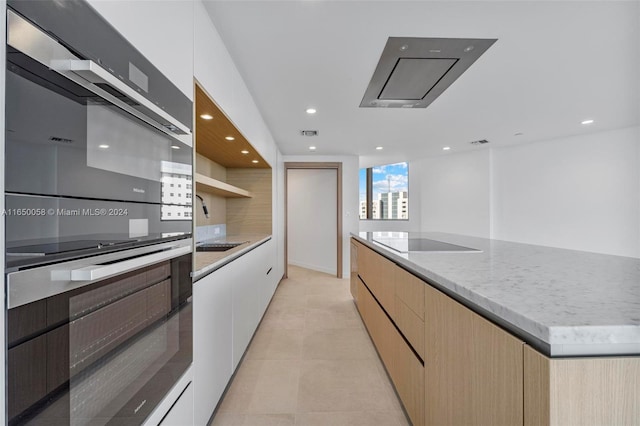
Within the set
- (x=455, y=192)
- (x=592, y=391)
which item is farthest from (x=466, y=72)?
(x=455, y=192)

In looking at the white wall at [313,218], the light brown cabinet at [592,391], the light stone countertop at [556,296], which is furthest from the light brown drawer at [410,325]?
the white wall at [313,218]

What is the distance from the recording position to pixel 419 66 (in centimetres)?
204

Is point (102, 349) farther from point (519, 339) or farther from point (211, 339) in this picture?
point (519, 339)

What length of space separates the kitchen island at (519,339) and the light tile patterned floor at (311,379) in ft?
1.11

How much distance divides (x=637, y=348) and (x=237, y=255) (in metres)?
1.90

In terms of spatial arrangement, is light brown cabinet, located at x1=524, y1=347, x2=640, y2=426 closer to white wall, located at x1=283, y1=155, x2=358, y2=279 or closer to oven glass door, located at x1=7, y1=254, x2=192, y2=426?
oven glass door, located at x1=7, y1=254, x2=192, y2=426

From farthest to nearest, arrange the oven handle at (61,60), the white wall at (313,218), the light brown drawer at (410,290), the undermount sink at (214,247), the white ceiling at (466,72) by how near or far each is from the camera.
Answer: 1. the white wall at (313,218)
2. the undermount sink at (214,247)
3. the white ceiling at (466,72)
4. the light brown drawer at (410,290)
5. the oven handle at (61,60)

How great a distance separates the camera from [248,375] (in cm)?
210

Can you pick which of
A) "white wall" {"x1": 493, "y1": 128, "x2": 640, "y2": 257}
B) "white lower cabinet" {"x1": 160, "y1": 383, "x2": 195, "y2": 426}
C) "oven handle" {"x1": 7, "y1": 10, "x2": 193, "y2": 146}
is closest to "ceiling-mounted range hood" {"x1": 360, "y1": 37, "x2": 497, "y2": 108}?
"oven handle" {"x1": 7, "y1": 10, "x2": 193, "y2": 146}

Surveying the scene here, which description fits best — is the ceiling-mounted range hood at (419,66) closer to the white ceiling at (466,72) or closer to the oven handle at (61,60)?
the white ceiling at (466,72)

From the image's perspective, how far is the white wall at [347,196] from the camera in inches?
218

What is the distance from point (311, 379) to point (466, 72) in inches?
104

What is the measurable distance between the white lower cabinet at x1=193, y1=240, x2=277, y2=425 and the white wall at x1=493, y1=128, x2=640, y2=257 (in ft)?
16.0

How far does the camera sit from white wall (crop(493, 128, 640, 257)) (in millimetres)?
4012
